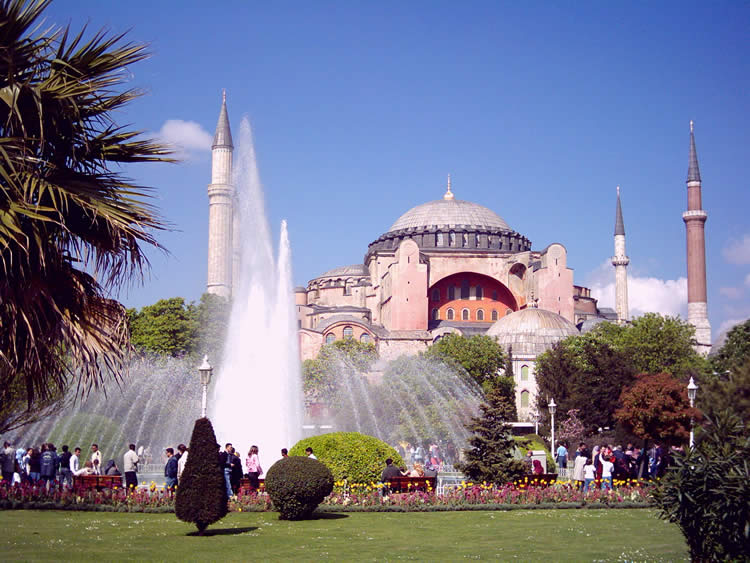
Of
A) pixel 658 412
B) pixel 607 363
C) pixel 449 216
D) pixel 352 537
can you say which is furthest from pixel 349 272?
pixel 352 537

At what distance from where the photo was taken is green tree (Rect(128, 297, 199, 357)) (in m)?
45.6

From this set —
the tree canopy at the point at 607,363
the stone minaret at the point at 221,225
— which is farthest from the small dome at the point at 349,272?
the tree canopy at the point at 607,363

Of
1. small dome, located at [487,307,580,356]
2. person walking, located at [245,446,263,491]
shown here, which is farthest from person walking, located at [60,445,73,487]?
small dome, located at [487,307,580,356]

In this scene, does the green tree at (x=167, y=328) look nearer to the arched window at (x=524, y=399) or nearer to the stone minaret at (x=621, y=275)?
the arched window at (x=524, y=399)

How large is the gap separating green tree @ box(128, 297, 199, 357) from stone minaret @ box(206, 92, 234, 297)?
12582 mm

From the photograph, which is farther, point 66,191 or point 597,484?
point 597,484

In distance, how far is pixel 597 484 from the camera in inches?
686

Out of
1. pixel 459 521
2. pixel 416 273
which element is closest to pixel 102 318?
pixel 459 521

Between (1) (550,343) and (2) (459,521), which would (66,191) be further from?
(1) (550,343)

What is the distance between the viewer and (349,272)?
8006cm

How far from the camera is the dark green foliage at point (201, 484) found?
1056 centimetres

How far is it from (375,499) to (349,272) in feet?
214

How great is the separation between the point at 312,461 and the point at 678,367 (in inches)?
1429

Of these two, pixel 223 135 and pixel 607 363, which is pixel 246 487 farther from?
pixel 223 135
